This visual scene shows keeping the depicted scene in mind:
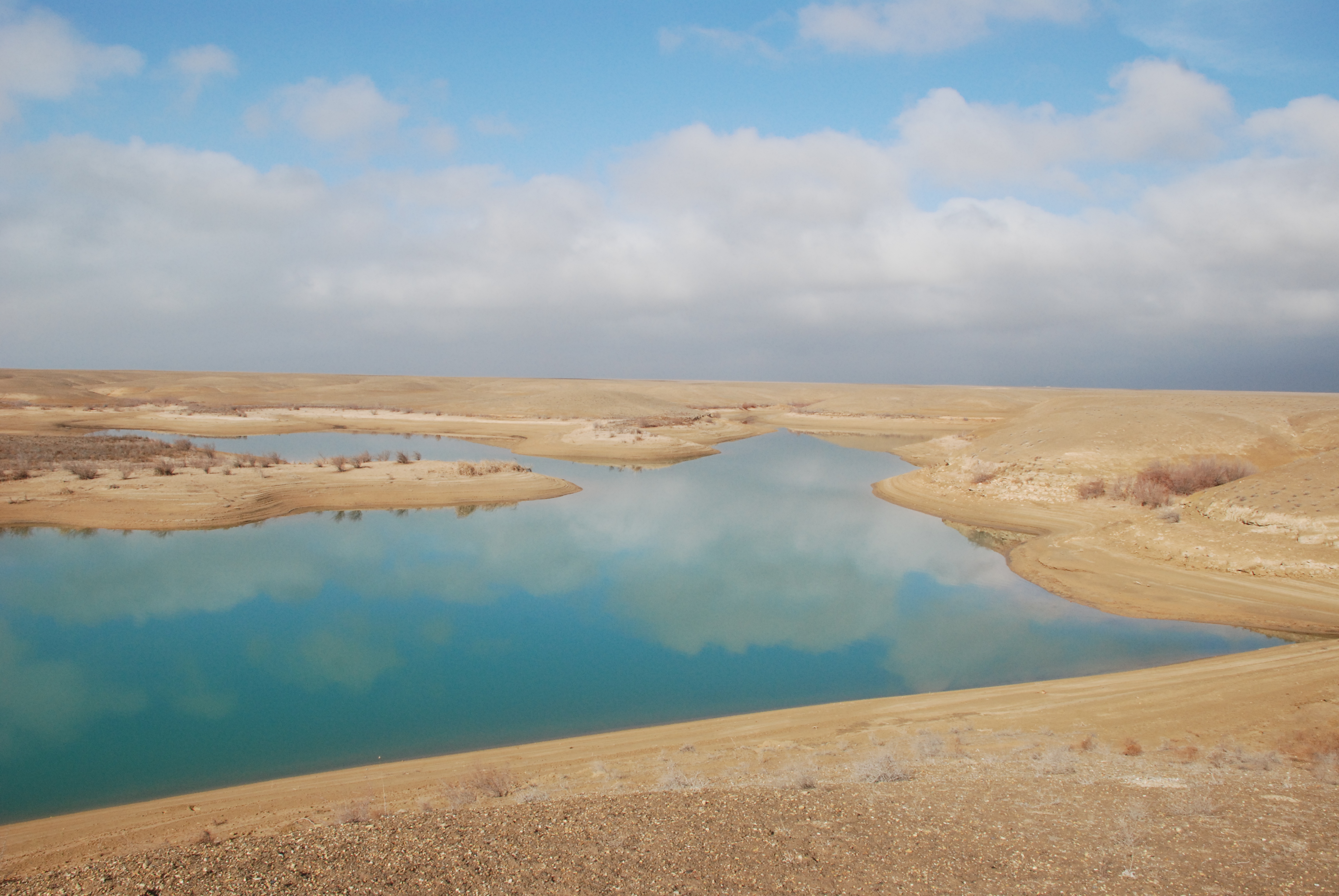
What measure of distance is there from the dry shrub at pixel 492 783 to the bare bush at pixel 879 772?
318cm

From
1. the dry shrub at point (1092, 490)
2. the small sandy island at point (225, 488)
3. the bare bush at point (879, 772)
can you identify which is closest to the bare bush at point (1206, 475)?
the dry shrub at point (1092, 490)

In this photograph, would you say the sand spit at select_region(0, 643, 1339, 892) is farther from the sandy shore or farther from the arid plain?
the sandy shore

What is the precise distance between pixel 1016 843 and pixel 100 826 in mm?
7837

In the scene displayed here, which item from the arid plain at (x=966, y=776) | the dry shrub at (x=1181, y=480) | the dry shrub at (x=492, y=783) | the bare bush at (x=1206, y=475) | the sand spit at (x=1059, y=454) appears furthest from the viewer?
the bare bush at (x=1206, y=475)

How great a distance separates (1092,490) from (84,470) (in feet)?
108

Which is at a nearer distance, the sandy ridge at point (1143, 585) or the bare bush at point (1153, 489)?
the sandy ridge at point (1143, 585)

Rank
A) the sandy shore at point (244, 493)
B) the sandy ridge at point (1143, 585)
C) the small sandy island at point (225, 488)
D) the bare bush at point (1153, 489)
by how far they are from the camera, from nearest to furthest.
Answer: the sandy ridge at point (1143, 585), the sandy shore at point (244, 493), the small sandy island at point (225, 488), the bare bush at point (1153, 489)

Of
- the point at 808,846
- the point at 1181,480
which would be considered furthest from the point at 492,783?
the point at 1181,480

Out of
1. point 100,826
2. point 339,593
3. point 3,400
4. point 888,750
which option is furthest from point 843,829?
point 3,400

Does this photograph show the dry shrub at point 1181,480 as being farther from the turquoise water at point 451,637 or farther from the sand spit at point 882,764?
the sand spit at point 882,764

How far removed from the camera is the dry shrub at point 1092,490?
22125 mm

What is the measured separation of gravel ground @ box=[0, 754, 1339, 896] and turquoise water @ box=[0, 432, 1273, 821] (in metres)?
3.19

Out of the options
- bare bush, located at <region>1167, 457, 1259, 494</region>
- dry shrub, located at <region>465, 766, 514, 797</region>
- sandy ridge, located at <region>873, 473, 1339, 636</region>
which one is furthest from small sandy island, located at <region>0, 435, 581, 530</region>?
bare bush, located at <region>1167, 457, 1259, 494</region>

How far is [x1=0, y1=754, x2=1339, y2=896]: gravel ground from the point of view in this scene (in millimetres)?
4363
